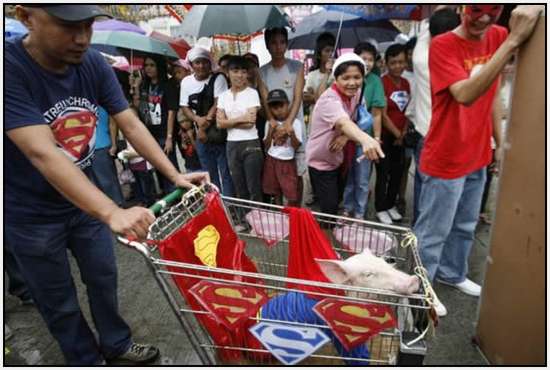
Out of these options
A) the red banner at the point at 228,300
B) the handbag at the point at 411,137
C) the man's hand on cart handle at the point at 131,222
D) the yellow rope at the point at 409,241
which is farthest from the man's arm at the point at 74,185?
the handbag at the point at 411,137

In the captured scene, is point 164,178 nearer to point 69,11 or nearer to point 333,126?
point 333,126

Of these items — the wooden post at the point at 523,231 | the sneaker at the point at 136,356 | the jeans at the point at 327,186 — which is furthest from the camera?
the jeans at the point at 327,186

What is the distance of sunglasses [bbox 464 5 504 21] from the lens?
1.86m

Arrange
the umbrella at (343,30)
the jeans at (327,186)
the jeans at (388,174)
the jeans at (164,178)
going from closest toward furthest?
the jeans at (327,186) < the jeans at (388,174) < the jeans at (164,178) < the umbrella at (343,30)

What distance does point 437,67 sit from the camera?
6.57 feet

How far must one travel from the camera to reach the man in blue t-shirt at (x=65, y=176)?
1.43m

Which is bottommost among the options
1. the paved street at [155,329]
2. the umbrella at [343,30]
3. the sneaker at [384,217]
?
the paved street at [155,329]

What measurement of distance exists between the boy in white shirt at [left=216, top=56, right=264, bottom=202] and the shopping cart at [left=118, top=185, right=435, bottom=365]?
1.67 metres

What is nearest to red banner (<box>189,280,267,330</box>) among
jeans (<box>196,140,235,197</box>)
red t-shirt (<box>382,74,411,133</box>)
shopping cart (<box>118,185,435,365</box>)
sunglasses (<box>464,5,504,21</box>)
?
shopping cart (<box>118,185,435,365</box>)

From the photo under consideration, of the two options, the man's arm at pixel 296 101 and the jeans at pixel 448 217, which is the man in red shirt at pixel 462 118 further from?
the man's arm at pixel 296 101

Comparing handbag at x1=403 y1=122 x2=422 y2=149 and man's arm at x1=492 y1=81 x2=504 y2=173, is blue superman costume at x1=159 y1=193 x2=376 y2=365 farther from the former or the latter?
handbag at x1=403 y1=122 x2=422 y2=149

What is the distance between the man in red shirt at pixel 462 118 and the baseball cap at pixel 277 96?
1.58m

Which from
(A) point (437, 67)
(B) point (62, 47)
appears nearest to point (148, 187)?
(B) point (62, 47)

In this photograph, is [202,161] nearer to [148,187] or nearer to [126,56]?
[148,187]
